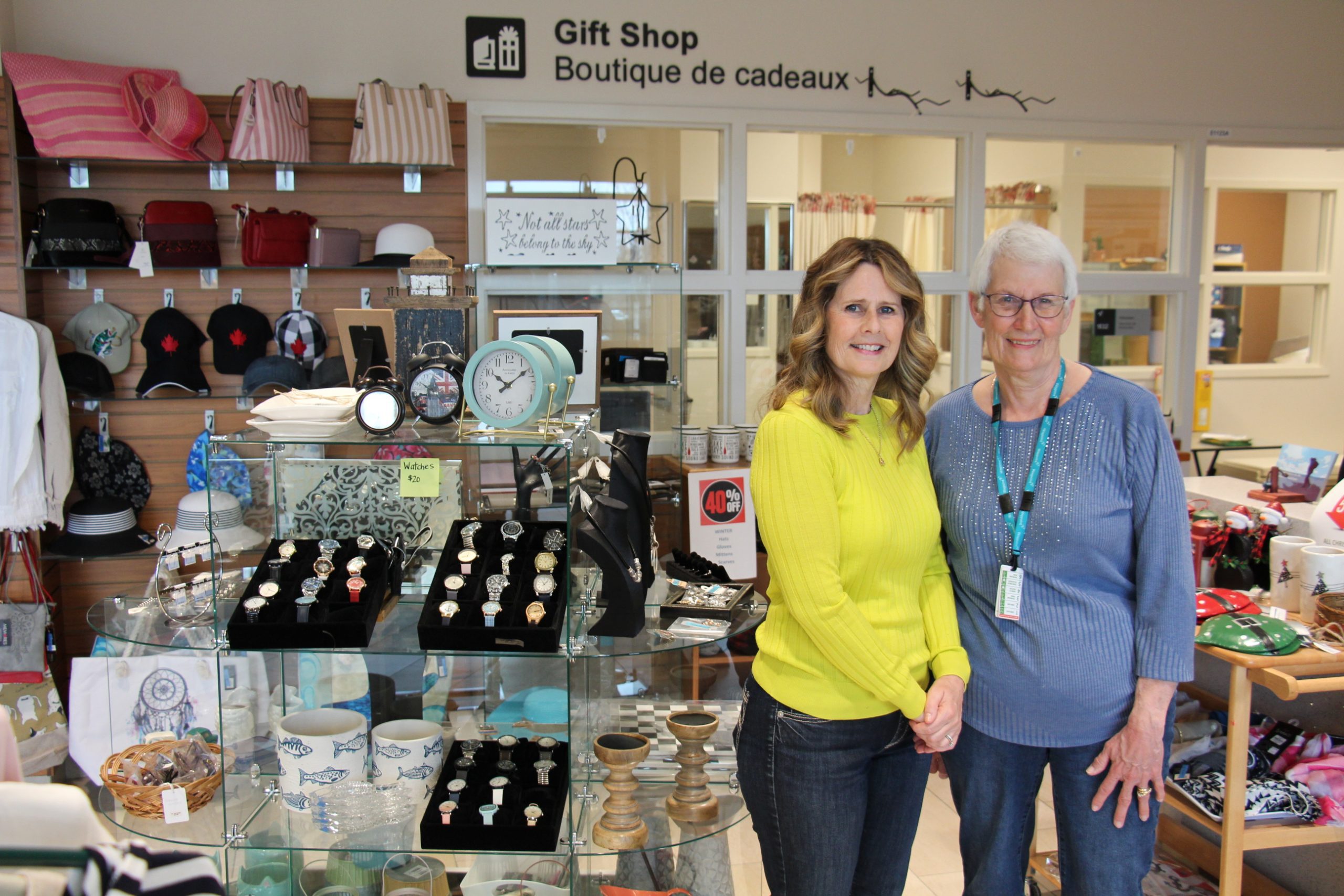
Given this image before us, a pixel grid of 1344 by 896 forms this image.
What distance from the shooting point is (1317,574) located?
2371 millimetres

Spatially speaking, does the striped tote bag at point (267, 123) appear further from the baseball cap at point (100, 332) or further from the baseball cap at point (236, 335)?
the baseball cap at point (100, 332)

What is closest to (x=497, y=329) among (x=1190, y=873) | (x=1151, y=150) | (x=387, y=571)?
(x=387, y=571)

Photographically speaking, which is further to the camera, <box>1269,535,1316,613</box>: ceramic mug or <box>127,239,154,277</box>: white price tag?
<box>127,239,154,277</box>: white price tag

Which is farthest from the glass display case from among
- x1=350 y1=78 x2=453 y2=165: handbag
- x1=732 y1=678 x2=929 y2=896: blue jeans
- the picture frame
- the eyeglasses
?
x1=350 y1=78 x2=453 y2=165: handbag

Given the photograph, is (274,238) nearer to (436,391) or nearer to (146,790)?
(436,391)

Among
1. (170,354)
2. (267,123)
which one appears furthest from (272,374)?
(267,123)

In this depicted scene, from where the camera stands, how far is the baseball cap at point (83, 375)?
13.2ft

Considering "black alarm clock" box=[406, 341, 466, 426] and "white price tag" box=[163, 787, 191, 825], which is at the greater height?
"black alarm clock" box=[406, 341, 466, 426]

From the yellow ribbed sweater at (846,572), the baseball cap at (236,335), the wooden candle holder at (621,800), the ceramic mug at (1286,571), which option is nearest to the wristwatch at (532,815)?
the wooden candle holder at (621,800)

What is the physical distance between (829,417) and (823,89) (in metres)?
3.36

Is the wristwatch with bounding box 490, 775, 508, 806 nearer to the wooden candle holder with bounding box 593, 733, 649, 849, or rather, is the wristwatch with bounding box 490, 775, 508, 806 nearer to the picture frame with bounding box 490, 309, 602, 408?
the wooden candle holder with bounding box 593, 733, 649, 849

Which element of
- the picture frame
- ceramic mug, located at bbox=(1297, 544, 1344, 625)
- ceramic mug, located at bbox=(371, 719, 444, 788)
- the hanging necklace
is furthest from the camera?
the picture frame

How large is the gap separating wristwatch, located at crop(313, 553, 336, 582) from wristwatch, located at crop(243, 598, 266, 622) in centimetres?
13

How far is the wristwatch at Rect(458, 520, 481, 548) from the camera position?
2.19m
